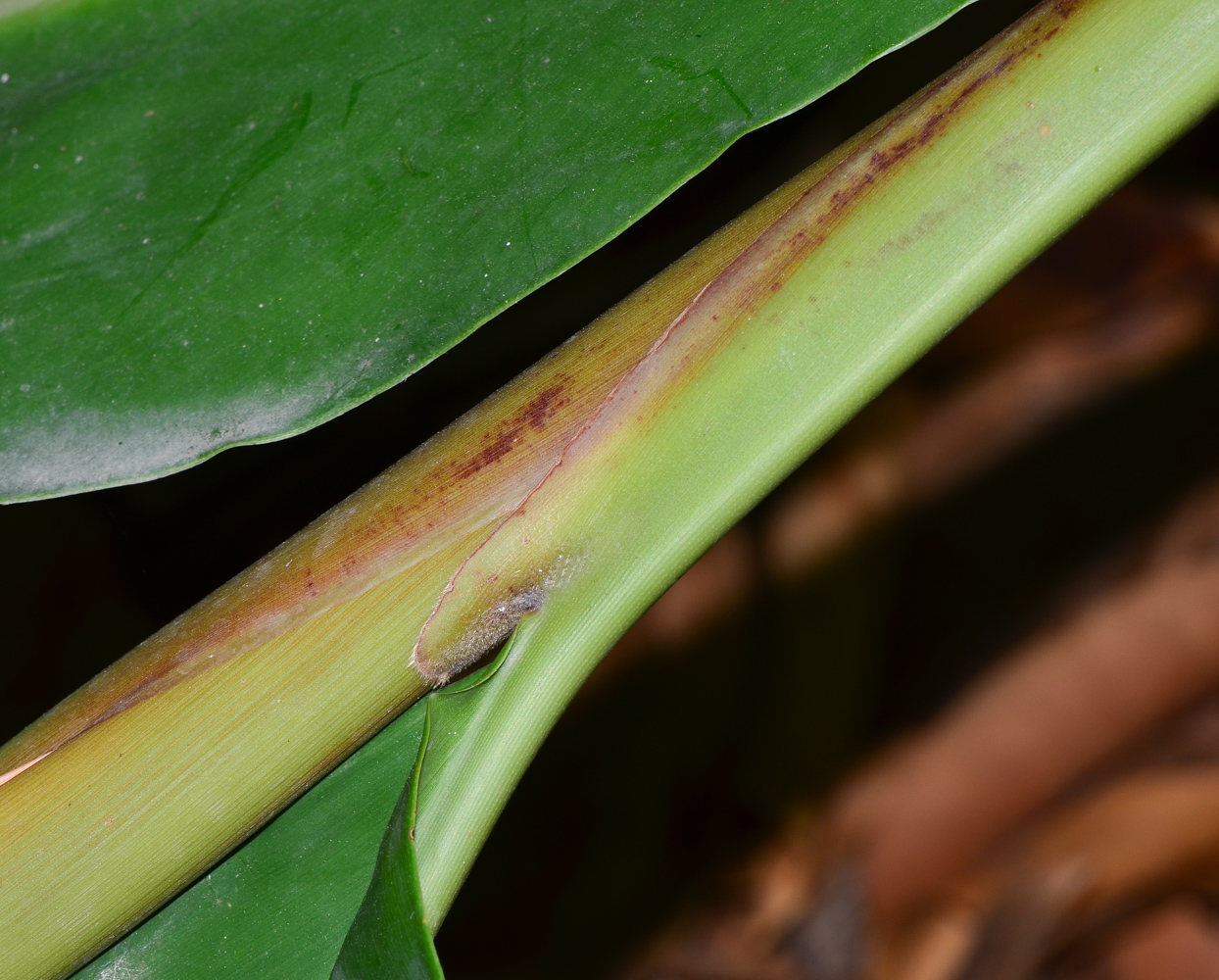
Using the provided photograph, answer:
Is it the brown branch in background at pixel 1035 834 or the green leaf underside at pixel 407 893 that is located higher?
the brown branch in background at pixel 1035 834

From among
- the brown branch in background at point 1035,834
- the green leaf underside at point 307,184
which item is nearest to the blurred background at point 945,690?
the brown branch in background at point 1035,834

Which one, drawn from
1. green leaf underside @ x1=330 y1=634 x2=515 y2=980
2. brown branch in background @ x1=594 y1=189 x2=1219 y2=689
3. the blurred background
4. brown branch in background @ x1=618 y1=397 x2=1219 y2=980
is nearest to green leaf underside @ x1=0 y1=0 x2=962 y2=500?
green leaf underside @ x1=330 y1=634 x2=515 y2=980

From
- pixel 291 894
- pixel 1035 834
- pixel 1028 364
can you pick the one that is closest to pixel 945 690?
pixel 1035 834

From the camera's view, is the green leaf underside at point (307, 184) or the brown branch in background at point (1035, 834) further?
the brown branch in background at point (1035, 834)

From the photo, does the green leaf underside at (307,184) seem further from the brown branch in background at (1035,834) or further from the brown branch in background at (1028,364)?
the brown branch in background at (1035,834)

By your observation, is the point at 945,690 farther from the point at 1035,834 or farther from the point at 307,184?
the point at 307,184

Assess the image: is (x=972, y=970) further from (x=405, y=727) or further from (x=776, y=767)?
(x=405, y=727)

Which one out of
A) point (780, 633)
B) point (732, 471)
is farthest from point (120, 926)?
point (780, 633)

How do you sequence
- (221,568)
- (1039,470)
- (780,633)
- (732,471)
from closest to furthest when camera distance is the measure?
(732,471) → (221,568) → (780,633) → (1039,470)

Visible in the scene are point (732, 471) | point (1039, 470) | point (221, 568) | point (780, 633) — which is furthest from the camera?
point (1039, 470)
